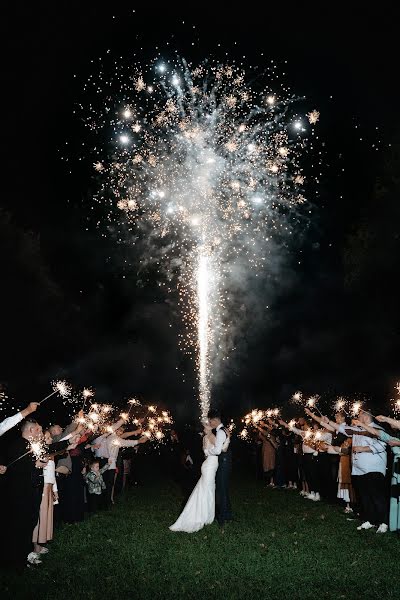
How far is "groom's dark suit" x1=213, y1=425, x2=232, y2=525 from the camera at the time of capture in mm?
11844

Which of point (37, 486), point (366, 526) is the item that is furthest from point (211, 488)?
point (37, 486)

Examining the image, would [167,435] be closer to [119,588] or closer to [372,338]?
[372,338]

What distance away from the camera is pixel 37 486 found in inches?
348

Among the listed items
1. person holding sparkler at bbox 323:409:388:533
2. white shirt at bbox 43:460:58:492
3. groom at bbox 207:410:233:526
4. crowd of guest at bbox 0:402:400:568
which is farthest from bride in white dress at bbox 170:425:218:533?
person holding sparkler at bbox 323:409:388:533

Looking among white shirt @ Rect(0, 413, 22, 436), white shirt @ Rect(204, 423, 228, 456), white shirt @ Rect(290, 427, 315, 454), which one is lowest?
white shirt @ Rect(0, 413, 22, 436)

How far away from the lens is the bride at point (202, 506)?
36.8ft

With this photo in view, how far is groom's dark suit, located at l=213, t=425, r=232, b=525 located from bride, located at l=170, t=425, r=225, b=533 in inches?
10.6

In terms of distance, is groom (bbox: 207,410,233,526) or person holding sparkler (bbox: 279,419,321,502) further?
person holding sparkler (bbox: 279,419,321,502)

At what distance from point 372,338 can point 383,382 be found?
1.90m

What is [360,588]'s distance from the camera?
7281 mm

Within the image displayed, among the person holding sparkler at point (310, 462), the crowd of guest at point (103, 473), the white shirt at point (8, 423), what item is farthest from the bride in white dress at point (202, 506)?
the person holding sparkler at point (310, 462)

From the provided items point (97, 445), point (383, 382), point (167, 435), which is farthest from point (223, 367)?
point (97, 445)

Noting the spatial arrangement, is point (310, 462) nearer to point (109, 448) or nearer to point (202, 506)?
point (109, 448)

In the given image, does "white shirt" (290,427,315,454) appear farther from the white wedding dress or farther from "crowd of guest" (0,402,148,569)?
"crowd of guest" (0,402,148,569)
